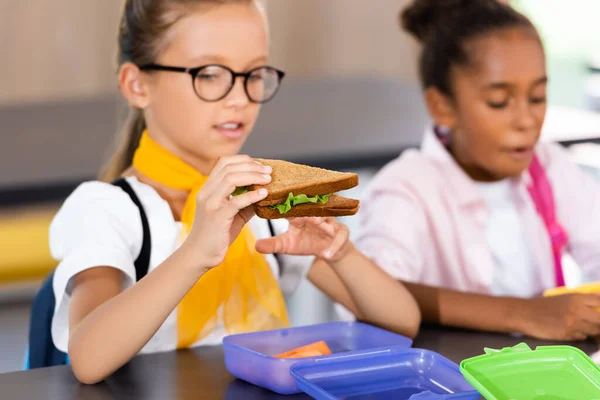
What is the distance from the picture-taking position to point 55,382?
4.05ft

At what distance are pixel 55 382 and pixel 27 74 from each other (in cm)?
322

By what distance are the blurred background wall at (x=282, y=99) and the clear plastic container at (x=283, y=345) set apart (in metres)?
0.61

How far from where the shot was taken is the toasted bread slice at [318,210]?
44.8 inches

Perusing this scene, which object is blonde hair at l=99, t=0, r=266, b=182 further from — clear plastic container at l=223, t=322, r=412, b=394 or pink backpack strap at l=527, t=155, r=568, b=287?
pink backpack strap at l=527, t=155, r=568, b=287

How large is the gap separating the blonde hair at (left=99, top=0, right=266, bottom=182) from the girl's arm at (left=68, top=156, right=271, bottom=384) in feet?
1.43

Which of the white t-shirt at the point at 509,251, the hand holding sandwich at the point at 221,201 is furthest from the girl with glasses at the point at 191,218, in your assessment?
the white t-shirt at the point at 509,251

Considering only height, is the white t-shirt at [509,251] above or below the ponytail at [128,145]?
below

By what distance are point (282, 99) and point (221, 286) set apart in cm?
191

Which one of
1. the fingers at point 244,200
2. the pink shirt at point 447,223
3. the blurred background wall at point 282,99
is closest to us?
the fingers at point 244,200

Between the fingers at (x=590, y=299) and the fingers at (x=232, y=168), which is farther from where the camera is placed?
the fingers at (x=590, y=299)

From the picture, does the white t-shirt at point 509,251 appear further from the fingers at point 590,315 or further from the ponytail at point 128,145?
the ponytail at point 128,145

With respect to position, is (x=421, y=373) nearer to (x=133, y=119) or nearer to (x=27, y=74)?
(x=133, y=119)

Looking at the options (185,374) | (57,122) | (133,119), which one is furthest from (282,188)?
(57,122)

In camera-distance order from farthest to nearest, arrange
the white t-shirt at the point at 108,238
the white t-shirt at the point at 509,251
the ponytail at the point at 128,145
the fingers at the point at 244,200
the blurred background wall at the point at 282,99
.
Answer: the blurred background wall at the point at 282,99 < the white t-shirt at the point at 509,251 < the ponytail at the point at 128,145 < the white t-shirt at the point at 108,238 < the fingers at the point at 244,200
